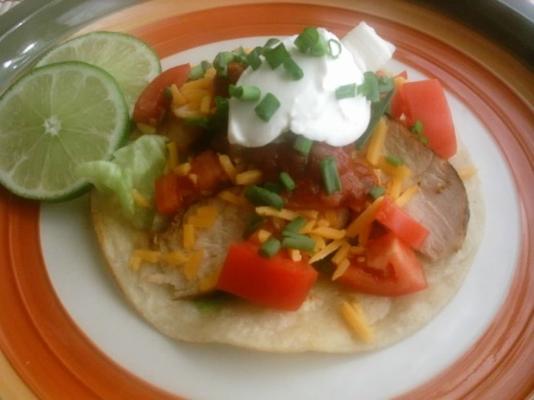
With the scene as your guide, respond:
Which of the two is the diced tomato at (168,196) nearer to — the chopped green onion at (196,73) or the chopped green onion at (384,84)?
the chopped green onion at (196,73)

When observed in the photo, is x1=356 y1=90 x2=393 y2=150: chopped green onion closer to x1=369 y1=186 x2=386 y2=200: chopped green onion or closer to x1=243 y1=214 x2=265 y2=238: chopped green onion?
x1=369 y1=186 x2=386 y2=200: chopped green onion

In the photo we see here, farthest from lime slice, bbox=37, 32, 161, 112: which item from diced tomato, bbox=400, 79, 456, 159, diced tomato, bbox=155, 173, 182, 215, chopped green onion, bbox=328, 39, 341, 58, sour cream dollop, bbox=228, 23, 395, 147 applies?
diced tomato, bbox=400, 79, 456, 159

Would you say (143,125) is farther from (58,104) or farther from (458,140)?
(458,140)

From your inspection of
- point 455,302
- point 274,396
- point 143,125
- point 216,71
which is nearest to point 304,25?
point 216,71

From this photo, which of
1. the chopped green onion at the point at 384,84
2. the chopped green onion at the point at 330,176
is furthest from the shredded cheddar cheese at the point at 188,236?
the chopped green onion at the point at 384,84

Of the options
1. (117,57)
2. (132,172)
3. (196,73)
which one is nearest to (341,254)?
(132,172)

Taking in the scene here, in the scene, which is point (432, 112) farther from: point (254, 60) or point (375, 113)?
point (254, 60)
